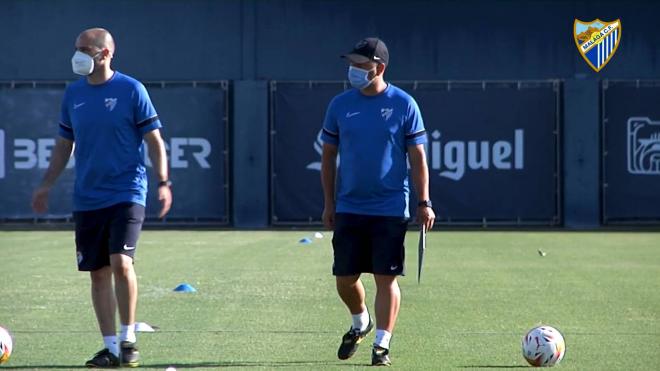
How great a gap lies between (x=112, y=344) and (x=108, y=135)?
1.34 metres

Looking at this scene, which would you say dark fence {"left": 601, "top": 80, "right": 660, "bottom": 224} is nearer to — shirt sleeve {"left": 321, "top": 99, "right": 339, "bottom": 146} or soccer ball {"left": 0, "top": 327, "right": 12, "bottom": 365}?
shirt sleeve {"left": 321, "top": 99, "right": 339, "bottom": 146}

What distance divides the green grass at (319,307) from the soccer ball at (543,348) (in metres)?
0.16

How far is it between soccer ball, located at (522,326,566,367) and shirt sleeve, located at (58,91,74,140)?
10.7ft

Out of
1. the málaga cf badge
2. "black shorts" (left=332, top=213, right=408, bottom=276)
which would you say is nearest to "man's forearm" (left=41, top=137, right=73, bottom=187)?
"black shorts" (left=332, top=213, right=408, bottom=276)

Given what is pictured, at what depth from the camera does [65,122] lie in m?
8.82

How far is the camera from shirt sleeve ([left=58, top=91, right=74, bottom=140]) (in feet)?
28.7

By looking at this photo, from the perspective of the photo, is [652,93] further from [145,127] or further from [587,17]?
[145,127]

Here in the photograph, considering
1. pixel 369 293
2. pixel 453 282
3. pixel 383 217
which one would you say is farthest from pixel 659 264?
pixel 383 217

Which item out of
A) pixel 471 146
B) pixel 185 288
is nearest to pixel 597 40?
pixel 471 146

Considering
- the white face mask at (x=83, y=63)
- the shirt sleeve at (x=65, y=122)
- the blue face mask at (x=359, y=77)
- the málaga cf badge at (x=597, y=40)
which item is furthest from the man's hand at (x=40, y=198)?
the málaga cf badge at (x=597, y=40)

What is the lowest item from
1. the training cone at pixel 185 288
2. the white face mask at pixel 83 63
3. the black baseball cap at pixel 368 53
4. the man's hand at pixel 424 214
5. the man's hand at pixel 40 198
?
the training cone at pixel 185 288

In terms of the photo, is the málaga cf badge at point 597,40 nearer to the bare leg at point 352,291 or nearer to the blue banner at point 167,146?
the blue banner at point 167,146

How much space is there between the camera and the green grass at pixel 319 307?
928 centimetres

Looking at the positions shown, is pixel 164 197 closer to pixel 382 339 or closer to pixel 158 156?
pixel 158 156
